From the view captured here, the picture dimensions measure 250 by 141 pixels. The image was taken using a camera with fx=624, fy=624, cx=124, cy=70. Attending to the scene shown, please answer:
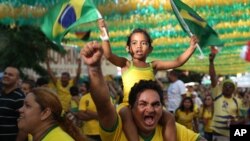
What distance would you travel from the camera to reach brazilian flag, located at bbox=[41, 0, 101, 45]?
5652 millimetres

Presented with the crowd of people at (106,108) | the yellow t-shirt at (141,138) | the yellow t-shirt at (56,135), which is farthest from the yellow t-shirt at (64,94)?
the yellow t-shirt at (56,135)

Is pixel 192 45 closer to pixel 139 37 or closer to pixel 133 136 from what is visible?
pixel 139 37

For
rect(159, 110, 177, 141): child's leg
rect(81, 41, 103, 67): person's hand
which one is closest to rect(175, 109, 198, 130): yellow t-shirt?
rect(159, 110, 177, 141): child's leg

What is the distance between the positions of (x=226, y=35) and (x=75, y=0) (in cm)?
1155

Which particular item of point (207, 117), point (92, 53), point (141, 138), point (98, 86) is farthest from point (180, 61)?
point (207, 117)

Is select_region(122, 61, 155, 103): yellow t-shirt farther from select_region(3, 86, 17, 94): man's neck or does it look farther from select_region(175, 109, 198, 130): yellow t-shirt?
select_region(175, 109, 198, 130): yellow t-shirt

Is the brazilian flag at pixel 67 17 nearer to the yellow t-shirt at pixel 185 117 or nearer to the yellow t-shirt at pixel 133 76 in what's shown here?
the yellow t-shirt at pixel 133 76

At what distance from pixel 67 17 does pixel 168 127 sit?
184 centimetres

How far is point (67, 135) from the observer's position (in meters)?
4.09

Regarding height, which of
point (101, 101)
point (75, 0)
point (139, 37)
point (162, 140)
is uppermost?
point (75, 0)

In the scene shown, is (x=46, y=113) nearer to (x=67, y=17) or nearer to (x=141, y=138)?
(x=141, y=138)

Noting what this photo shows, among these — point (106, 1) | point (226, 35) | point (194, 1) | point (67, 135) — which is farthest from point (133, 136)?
point (226, 35)

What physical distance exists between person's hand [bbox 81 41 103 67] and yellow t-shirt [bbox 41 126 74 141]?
25.8 inches

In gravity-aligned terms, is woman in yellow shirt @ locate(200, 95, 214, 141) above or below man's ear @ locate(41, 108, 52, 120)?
below
